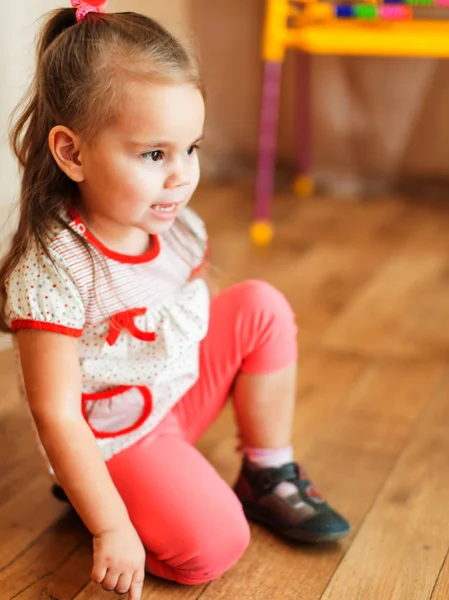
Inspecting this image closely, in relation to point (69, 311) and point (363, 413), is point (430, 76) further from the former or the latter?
point (69, 311)

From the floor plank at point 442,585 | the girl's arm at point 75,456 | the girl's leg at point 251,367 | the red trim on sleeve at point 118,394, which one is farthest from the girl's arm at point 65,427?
the floor plank at point 442,585

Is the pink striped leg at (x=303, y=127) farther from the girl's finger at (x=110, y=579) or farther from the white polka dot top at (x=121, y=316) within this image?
the girl's finger at (x=110, y=579)

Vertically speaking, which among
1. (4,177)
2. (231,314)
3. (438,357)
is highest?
(231,314)

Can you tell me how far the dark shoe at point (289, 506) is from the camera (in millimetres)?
937

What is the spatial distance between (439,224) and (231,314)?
3.99 feet

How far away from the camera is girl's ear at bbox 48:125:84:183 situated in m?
0.81

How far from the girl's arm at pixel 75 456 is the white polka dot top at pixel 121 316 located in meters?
0.03

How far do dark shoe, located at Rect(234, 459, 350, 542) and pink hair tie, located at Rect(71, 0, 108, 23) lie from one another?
522 mm

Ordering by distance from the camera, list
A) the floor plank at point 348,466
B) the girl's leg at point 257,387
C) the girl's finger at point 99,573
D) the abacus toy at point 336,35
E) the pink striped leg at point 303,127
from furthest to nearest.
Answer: the pink striped leg at point 303,127, the abacus toy at point 336,35, the girl's leg at point 257,387, the floor plank at point 348,466, the girl's finger at point 99,573

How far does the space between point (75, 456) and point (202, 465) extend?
0.59ft

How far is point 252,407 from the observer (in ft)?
3.29

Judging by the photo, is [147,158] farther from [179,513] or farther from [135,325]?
[179,513]

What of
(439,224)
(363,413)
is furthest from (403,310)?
(439,224)

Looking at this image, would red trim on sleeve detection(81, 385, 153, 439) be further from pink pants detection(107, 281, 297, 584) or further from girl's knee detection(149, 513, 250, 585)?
girl's knee detection(149, 513, 250, 585)
